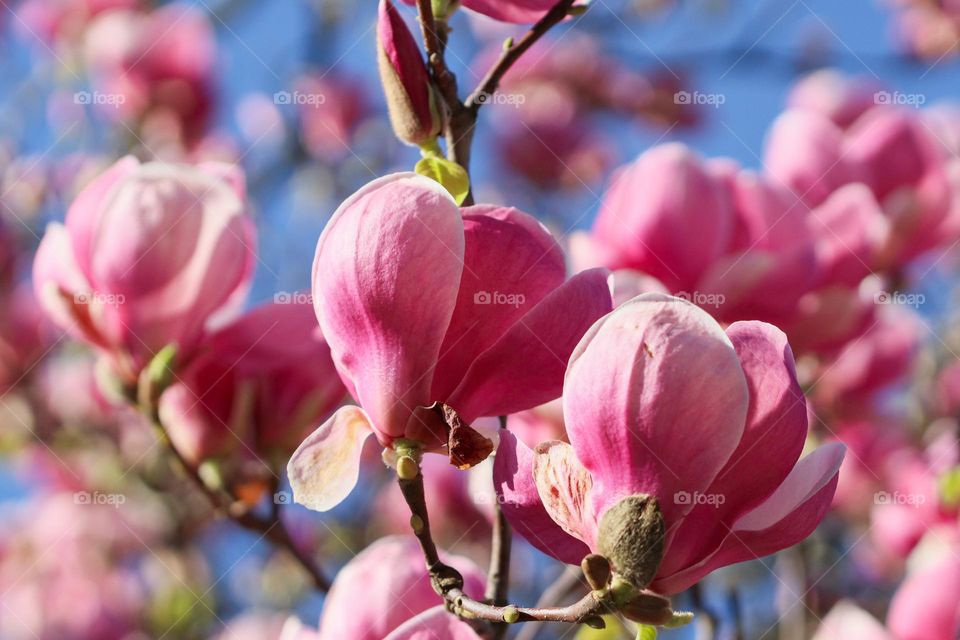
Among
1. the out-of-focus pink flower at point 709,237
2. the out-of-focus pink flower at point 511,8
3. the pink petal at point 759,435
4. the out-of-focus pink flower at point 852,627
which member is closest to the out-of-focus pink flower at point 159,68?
the out-of-focus pink flower at point 709,237

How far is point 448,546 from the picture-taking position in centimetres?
246

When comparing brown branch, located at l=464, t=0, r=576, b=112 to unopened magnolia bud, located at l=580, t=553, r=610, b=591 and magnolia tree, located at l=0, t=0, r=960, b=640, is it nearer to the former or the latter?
magnolia tree, located at l=0, t=0, r=960, b=640

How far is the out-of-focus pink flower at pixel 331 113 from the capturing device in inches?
131

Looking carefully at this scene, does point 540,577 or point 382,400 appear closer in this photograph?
point 382,400

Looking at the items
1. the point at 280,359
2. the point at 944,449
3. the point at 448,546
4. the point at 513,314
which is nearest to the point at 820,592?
the point at 944,449

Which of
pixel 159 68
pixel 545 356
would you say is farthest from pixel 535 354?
pixel 159 68

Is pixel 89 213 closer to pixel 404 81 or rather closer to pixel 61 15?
pixel 404 81

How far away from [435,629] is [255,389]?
1.57ft

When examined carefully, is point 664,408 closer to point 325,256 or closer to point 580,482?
point 580,482

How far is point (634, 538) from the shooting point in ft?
1.94

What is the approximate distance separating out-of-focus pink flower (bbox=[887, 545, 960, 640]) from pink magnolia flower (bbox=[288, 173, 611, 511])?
536mm

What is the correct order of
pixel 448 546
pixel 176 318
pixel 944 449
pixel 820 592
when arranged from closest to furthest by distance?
pixel 176 318, pixel 944 449, pixel 820 592, pixel 448 546

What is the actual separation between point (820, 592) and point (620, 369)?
1617 mm

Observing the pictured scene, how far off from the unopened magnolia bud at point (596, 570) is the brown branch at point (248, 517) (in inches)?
22.4
